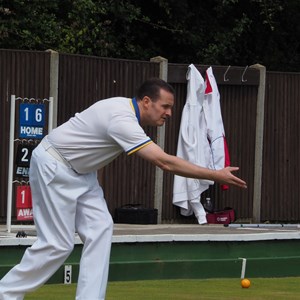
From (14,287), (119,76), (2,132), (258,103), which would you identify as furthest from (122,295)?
(258,103)

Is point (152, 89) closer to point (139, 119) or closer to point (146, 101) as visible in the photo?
point (146, 101)

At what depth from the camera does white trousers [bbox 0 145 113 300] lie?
6840mm

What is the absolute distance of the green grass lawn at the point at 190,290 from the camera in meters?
8.50

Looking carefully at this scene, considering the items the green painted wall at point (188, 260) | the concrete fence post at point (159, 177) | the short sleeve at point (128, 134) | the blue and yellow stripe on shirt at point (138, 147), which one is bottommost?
the green painted wall at point (188, 260)

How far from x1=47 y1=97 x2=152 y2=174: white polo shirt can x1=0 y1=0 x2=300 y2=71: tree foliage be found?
30.8 ft

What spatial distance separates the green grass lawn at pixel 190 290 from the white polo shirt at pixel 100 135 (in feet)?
5.27

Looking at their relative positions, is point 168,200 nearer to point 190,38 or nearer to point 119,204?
point 119,204

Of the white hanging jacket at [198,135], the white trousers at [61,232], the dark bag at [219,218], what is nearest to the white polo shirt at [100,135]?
the white trousers at [61,232]

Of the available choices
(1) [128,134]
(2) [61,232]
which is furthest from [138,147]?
(2) [61,232]

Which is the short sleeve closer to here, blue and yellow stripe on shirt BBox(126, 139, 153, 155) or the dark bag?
blue and yellow stripe on shirt BBox(126, 139, 153, 155)

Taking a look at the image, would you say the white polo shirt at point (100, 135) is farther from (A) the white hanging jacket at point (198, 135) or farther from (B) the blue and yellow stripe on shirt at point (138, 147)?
(A) the white hanging jacket at point (198, 135)

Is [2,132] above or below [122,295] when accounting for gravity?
above

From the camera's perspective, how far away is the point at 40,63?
13188mm

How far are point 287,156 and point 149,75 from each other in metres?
2.45
